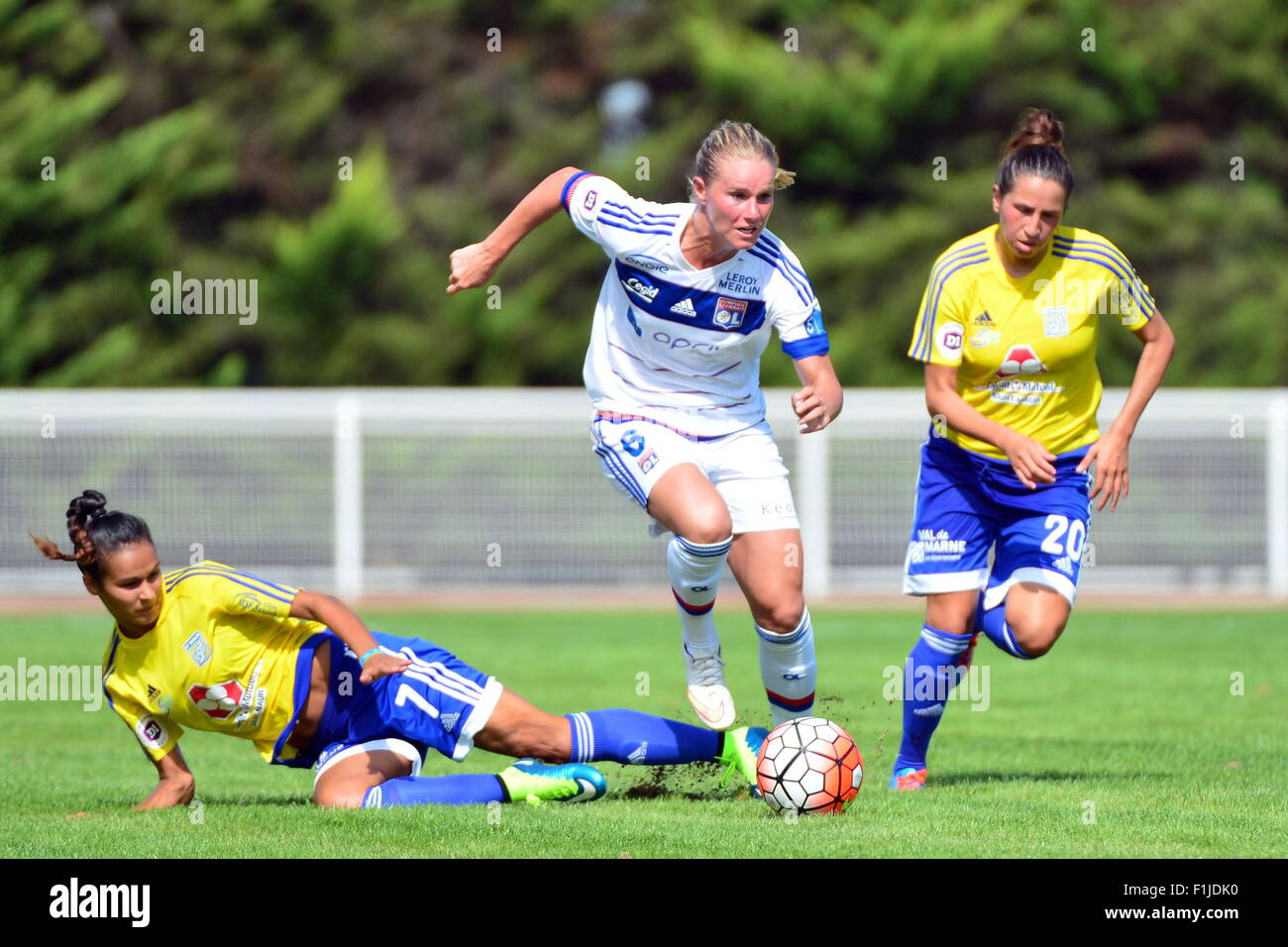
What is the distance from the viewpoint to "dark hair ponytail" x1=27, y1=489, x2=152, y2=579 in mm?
5957

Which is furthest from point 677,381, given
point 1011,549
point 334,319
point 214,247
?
point 214,247

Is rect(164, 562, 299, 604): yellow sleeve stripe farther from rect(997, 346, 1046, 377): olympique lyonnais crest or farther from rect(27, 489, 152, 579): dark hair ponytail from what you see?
rect(997, 346, 1046, 377): olympique lyonnais crest

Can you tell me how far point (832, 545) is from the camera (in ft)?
60.7

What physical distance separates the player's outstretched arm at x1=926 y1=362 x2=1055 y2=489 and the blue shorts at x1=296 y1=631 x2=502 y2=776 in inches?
77.1

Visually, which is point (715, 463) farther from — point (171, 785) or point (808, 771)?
point (171, 785)

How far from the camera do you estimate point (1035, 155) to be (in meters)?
6.45

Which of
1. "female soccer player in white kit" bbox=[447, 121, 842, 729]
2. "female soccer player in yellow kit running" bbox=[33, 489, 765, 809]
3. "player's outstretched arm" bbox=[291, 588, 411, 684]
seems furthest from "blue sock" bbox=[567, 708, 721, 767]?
"player's outstretched arm" bbox=[291, 588, 411, 684]

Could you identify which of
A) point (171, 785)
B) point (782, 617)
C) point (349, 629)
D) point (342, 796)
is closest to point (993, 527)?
point (782, 617)

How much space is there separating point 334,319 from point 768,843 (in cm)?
2001

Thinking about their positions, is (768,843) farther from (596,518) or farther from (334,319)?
(334,319)

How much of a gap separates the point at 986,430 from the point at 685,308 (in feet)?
3.93

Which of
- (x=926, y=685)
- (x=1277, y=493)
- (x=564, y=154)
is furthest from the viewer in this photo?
(x=564, y=154)

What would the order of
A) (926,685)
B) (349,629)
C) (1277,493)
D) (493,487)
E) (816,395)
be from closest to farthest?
(349,629), (816,395), (926,685), (1277,493), (493,487)

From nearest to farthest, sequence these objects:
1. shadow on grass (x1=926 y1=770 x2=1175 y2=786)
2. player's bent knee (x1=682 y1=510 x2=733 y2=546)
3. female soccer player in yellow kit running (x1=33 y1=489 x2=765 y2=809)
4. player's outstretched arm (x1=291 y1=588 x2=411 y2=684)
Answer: player's outstretched arm (x1=291 y1=588 x2=411 y2=684)
female soccer player in yellow kit running (x1=33 y1=489 x2=765 y2=809)
player's bent knee (x1=682 y1=510 x2=733 y2=546)
shadow on grass (x1=926 y1=770 x2=1175 y2=786)
